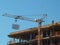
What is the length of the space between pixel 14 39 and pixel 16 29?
6201 millimetres

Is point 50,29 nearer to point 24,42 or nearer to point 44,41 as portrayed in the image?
point 44,41

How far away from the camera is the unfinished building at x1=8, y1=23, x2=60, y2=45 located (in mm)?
134375

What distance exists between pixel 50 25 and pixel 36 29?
11.2m

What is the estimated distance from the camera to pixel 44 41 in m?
140

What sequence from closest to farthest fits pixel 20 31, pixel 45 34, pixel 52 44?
1. pixel 52 44
2. pixel 45 34
3. pixel 20 31

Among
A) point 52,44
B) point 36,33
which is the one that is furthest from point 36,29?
point 52,44

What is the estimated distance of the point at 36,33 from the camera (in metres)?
149

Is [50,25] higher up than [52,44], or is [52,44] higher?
[50,25]

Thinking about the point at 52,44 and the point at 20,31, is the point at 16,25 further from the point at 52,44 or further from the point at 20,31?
the point at 52,44

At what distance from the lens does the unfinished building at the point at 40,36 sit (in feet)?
441

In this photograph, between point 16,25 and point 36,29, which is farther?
point 16,25

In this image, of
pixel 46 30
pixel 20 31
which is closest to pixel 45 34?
pixel 46 30

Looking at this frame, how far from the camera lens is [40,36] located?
141 m

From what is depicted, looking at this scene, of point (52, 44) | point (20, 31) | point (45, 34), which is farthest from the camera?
point (20, 31)
